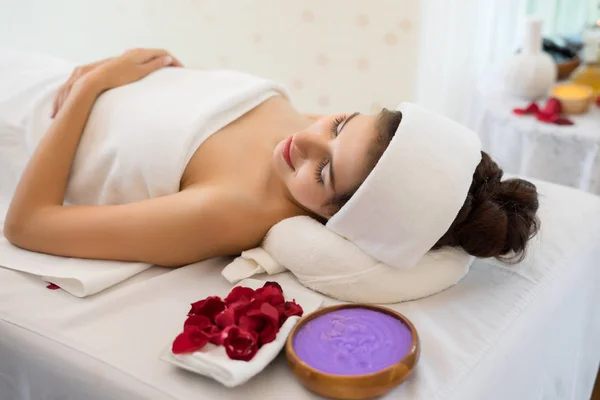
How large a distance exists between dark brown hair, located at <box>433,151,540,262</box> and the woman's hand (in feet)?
2.97

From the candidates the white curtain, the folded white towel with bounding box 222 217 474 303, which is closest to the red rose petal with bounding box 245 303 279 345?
the folded white towel with bounding box 222 217 474 303

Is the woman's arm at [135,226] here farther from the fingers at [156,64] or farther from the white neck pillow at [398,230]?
the fingers at [156,64]

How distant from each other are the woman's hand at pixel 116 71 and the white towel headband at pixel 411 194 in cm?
77

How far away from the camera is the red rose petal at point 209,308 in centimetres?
97

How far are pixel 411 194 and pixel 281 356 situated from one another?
1.11 ft

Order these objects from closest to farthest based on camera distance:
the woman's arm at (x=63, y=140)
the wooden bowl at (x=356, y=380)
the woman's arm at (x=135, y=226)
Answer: the wooden bowl at (x=356, y=380) < the woman's arm at (x=135, y=226) < the woman's arm at (x=63, y=140)

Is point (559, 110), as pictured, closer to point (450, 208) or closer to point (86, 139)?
point (450, 208)

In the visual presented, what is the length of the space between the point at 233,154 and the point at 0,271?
1.68 ft

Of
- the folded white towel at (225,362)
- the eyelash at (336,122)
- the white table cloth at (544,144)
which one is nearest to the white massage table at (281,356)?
the folded white towel at (225,362)

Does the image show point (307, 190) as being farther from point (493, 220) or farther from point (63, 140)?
point (63, 140)

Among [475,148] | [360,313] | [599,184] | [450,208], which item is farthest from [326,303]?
[599,184]

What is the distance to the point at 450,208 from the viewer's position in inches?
41.3

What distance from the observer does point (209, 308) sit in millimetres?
976

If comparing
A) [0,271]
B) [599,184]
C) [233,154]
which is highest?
[233,154]
